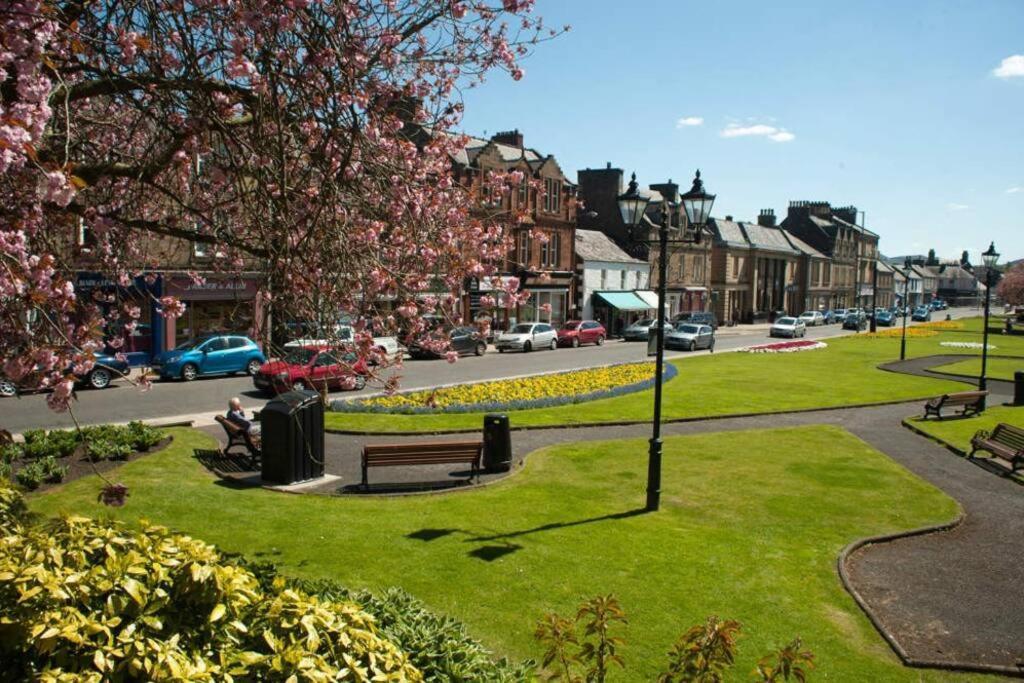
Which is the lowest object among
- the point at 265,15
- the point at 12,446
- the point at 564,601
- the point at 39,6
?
the point at 564,601

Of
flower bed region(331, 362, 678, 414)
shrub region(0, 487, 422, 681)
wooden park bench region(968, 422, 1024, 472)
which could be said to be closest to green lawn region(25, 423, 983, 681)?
wooden park bench region(968, 422, 1024, 472)

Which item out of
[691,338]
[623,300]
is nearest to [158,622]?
[691,338]

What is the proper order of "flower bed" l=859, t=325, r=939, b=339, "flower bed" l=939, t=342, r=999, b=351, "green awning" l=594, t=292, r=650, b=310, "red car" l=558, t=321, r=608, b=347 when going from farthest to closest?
"green awning" l=594, t=292, r=650, b=310 → "flower bed" l=859, t=325, r=939, b=339 → "flower bed" l=939, t=342, r=999, b=351 → "red car" l=558, t=321, r=608, b=347

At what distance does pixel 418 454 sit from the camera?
13.4 metres

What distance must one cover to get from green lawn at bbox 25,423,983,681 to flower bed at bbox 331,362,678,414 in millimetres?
5420

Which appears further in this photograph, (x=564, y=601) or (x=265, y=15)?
(x=564, y=601)

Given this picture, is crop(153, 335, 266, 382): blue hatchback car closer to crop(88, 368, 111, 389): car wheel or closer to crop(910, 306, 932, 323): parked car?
crop(88, 368, 111, 389): car wheel

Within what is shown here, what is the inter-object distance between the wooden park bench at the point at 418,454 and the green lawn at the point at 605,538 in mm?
760

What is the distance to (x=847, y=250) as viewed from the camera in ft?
357

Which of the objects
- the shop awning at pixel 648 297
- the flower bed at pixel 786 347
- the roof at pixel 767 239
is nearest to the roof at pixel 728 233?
the roof at pixel 767 239

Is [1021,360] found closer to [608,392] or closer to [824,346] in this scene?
[824,346]

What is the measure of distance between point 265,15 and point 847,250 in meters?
115

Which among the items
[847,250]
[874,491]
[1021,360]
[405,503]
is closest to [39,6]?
[405,503]

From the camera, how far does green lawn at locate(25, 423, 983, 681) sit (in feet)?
27.1
